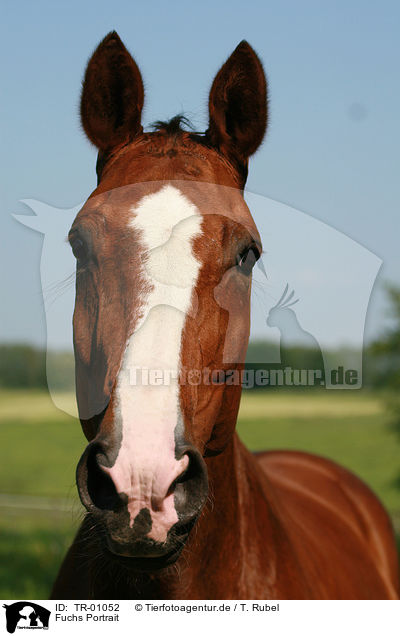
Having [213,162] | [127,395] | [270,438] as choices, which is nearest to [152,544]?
[127,395]

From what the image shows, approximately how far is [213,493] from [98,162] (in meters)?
1.43

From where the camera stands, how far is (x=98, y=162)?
2.29m

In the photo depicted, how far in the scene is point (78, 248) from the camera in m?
1.92

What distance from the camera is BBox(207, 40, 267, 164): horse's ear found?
7.09ft

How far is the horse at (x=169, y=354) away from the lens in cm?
142

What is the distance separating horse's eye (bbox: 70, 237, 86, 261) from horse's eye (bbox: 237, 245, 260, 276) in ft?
1.80

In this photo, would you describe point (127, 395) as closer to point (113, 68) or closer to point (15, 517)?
point (113, 68)

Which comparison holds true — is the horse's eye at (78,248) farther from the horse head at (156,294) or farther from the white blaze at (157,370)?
the white blaze at (157,370)
